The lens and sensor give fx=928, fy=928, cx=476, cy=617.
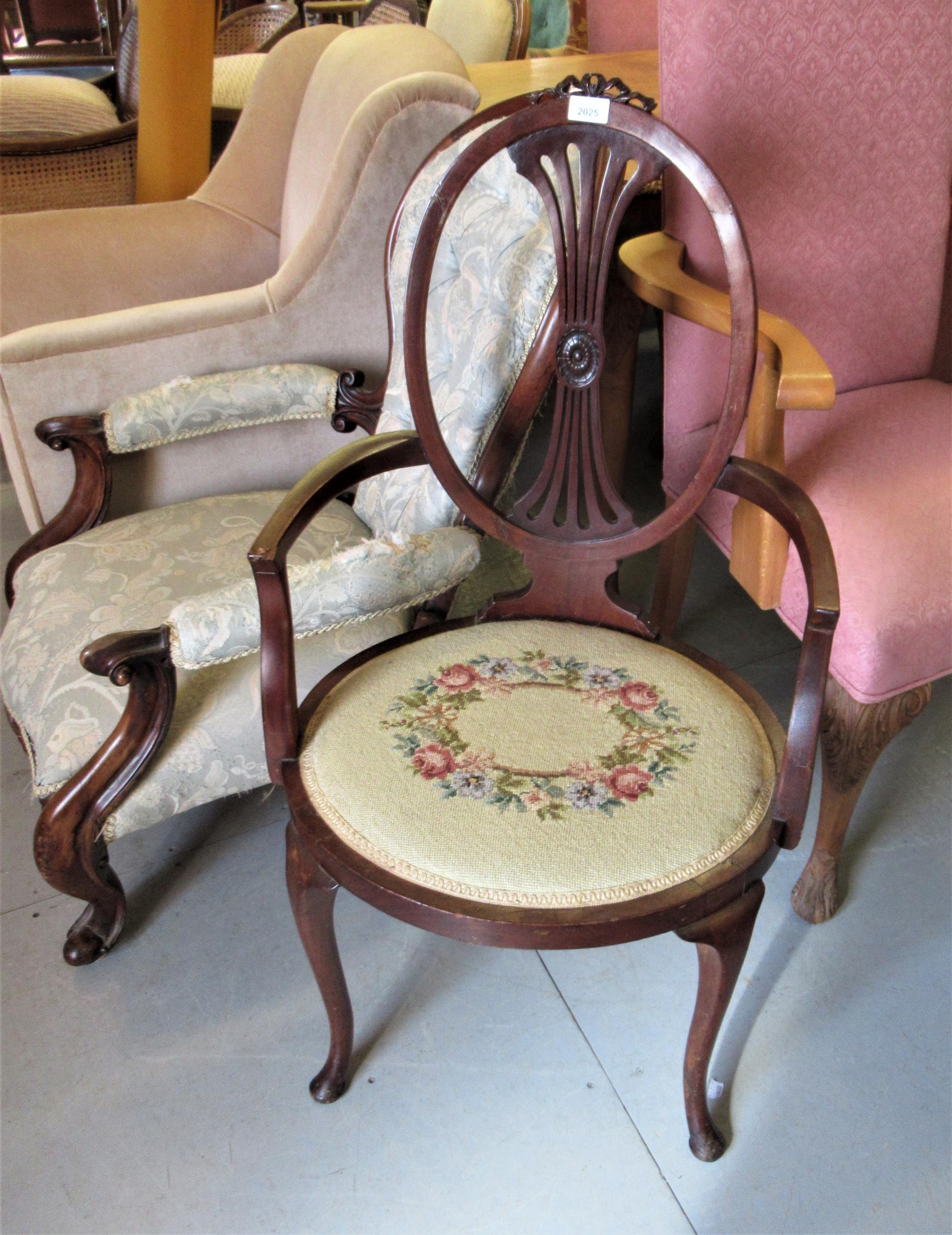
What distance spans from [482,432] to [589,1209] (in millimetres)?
894

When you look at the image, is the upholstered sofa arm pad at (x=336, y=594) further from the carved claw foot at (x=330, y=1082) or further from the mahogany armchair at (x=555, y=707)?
the carved claw foot at (x=330, y=1082)

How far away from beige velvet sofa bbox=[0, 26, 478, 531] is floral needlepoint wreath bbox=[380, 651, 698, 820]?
30.4 inches

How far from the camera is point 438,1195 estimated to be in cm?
101

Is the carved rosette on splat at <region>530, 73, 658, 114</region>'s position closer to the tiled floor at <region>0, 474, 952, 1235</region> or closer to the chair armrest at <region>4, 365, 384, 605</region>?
the chair armrest at <region>4, 365, 384, 605</region>

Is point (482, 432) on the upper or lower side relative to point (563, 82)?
lower

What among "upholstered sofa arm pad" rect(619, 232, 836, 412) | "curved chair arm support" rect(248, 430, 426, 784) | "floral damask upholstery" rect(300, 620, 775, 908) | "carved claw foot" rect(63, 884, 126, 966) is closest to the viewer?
"floral damask upholstery" rect(300, 620, 775, 908)

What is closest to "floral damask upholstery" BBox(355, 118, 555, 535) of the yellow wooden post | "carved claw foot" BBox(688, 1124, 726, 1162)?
"carved claw foot" BBox(688, 1124, 726, 1162)

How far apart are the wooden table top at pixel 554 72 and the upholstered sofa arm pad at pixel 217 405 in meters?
0.91

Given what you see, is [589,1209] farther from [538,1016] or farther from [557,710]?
[557,710]

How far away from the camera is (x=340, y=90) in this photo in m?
1.69

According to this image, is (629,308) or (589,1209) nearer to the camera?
(589,1209)

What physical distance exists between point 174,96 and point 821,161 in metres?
1.76

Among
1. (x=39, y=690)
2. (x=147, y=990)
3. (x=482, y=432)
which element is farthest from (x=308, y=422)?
(x=147, y=990)

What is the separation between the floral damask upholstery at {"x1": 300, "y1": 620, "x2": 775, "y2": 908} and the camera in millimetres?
813
